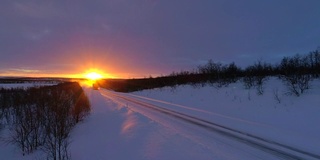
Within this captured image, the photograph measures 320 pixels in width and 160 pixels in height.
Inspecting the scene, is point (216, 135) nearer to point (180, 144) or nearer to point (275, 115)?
point (180, 144)

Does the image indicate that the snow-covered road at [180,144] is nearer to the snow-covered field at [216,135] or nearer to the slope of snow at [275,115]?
the snow-covered field at [216,135]

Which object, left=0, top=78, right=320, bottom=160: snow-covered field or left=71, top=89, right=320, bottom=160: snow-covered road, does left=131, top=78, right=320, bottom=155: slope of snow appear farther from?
left=71, top=89, right=320, bottom=160: snow-covered road

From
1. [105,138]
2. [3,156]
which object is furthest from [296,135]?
[3,156]

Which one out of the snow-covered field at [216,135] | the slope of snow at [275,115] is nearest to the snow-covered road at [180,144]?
the snow-covered field at [216,135]

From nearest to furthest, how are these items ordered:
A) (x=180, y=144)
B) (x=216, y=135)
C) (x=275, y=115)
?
(x=180, y=144)
(x=216, y=135)
(x=275, y=115)

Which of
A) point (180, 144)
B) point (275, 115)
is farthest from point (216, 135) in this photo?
point (275, 115)

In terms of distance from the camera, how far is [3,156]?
15.5 m

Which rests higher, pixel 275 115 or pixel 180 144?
pixel 275 115

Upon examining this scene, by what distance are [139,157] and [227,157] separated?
2.47 meters

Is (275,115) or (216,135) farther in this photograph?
(275,115)

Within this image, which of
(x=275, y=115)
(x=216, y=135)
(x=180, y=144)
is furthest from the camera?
(x=275, y=115)

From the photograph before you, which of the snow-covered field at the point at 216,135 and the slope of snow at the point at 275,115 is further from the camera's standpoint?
the slope of snow at the point at 275,115

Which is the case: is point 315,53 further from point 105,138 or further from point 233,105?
point 105,138

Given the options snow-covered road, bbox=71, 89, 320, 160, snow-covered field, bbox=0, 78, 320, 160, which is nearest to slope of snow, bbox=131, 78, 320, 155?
snow-covered field, bbox=0, 78, 320, 160
